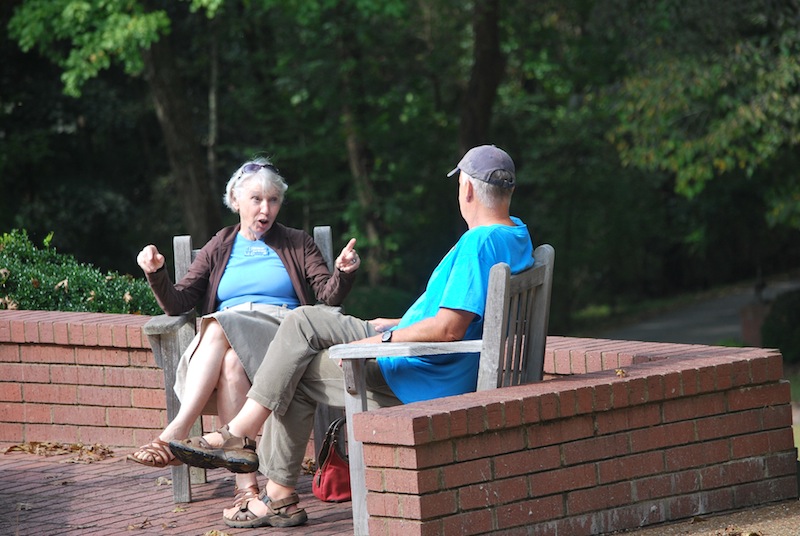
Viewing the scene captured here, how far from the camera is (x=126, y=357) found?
648 centimetres

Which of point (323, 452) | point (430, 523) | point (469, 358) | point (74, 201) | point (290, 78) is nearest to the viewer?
point (430, 523)

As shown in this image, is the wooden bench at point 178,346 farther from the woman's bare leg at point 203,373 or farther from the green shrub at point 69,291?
the green shrub at point 69,291

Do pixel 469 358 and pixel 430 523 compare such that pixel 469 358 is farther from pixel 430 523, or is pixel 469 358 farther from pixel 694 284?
pixel 694 284

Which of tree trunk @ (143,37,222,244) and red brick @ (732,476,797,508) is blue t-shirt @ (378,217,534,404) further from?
tree trunk @ (143,37,222,244)

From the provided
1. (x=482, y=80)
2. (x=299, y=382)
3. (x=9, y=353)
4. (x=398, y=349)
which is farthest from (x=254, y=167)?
(x=482, y=80)

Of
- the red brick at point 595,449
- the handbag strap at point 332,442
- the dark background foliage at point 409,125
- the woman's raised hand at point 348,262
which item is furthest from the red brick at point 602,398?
the dark background foliage at point 409,125

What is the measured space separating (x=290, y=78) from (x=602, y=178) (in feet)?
21.2

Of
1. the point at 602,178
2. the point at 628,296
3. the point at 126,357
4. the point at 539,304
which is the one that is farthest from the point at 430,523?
the point at 628,296

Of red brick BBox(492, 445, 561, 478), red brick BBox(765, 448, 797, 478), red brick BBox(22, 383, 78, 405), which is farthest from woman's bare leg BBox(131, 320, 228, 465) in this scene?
red brick BBox(765, 448, 797, 478)

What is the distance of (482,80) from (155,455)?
14.2m

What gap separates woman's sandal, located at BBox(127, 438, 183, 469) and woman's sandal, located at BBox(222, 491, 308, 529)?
1.16ft

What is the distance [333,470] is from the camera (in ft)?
16.8

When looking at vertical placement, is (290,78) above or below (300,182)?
above

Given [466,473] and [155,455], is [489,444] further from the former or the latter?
[155,455]
